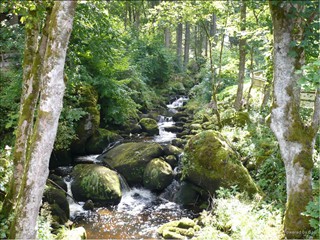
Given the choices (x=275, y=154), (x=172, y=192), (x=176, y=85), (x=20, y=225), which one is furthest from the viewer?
(x=176, y=85)

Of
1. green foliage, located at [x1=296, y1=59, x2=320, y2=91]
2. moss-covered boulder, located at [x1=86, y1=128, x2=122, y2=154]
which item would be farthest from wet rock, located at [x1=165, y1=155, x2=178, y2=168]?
green foliage, located at [x1=296, y1=59, x2=320, y2=91]

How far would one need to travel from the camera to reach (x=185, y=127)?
17.6 meters

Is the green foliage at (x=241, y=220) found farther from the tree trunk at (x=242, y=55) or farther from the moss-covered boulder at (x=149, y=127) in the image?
the moss-covered boulder at (x=149, y=127)

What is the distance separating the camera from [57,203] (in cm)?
884

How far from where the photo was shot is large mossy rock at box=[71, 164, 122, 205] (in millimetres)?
10031

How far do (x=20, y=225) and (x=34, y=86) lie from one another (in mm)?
2572

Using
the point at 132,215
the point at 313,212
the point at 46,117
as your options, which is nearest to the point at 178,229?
the point at 132,215

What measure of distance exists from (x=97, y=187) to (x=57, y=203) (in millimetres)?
1534

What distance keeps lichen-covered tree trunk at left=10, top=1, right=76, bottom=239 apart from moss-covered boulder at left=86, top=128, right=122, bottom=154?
8779 millimetres

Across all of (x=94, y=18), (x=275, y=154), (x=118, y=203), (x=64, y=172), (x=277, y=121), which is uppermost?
(x=94, y=18)

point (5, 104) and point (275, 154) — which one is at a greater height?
point (5, 104)

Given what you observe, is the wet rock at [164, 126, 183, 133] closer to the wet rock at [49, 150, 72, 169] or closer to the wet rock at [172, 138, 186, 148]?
the wet rock at [172, 138, 186, 148]

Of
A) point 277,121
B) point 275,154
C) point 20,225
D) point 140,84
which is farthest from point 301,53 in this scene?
point 140,84

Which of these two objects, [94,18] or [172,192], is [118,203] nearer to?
[172,192]
